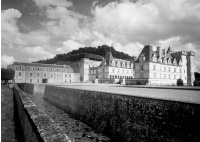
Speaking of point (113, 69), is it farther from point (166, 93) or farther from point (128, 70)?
point (166, 93)

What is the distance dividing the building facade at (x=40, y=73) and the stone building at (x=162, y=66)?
38897 mm

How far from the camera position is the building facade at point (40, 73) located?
6212 centimetres

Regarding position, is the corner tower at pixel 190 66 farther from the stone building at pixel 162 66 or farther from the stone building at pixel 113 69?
the stone building at pixel 113 69

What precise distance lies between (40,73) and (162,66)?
171 feet

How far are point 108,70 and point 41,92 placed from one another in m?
30.7

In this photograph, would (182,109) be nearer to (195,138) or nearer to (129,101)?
(195,138)

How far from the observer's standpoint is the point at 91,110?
10.2 meters

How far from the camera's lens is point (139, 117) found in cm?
615

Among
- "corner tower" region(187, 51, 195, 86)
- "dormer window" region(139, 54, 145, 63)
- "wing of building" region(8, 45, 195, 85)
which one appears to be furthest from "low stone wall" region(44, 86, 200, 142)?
"corner tower" region(187, 51, 195, 86)

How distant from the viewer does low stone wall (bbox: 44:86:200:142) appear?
435 cm

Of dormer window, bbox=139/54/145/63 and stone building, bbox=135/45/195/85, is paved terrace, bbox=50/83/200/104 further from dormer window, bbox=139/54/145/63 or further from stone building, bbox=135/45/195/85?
dormer window, bbox=139/54/145/63

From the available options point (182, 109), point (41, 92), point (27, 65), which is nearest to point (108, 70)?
point (41, 92)

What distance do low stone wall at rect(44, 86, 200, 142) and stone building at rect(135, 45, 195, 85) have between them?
1243 inches

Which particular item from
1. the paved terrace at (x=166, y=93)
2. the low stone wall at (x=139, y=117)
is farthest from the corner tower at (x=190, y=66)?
the low stone wall at (x=139, y=117)
